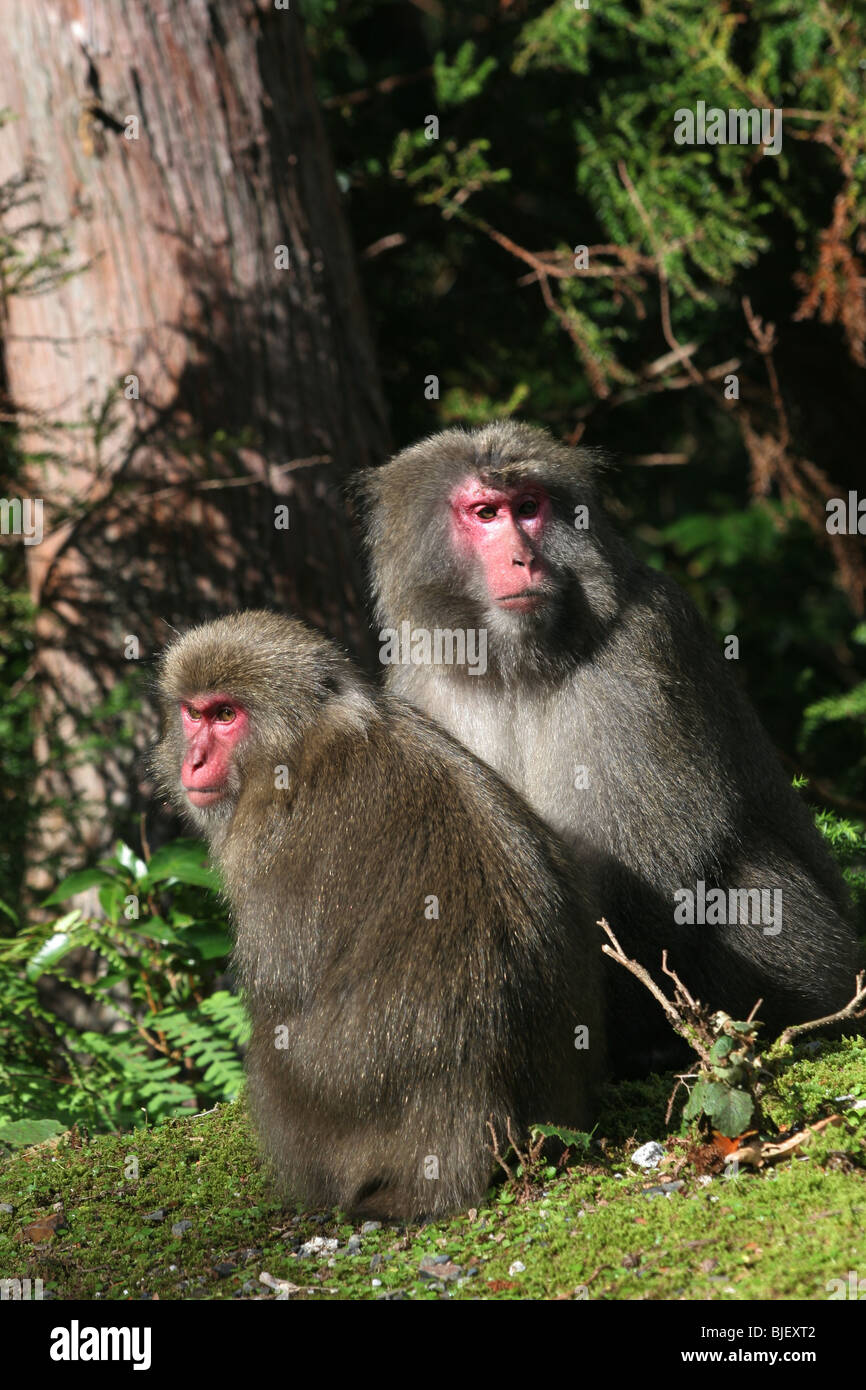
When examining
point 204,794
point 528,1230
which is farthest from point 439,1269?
point 204,794

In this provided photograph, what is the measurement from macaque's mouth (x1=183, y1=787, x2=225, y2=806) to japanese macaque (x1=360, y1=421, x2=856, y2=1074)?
109 cm

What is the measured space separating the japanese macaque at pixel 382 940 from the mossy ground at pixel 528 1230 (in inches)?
7.6

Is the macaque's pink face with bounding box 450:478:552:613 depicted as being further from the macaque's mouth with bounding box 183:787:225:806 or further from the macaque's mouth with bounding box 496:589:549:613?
the macaque's mouth with bounding box 183:787:225:806

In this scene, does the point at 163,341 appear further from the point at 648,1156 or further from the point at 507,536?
the point at 648,1156

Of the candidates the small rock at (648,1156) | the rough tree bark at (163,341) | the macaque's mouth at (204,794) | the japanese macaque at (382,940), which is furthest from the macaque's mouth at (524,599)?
the rough tree bark at (163,341)

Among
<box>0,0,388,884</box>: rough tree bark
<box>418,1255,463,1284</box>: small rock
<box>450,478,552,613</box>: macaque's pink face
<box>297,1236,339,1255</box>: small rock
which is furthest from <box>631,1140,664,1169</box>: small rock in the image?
<box>0,0,388,884</box>: rough tree bark

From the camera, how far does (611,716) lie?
4992 millimetres

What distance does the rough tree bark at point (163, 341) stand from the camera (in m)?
6.90

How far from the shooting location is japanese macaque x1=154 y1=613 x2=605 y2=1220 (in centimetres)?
400

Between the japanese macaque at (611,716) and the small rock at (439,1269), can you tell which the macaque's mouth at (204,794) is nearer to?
the japanese macaque at (611,716)

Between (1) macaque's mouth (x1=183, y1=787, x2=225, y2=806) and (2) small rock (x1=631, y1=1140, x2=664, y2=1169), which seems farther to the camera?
(1) macaque's mouth (x1=183, y1=787, x2=225, y2=806)

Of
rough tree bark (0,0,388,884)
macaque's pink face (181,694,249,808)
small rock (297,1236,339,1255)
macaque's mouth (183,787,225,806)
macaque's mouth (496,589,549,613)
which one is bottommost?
small rock (297,1236,339,1255)

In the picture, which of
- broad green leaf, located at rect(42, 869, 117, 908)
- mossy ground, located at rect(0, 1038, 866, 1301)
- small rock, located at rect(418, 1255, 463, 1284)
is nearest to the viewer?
mossy ground, located at rect(0, 1038, 866, 1301)

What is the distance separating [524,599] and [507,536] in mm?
242
